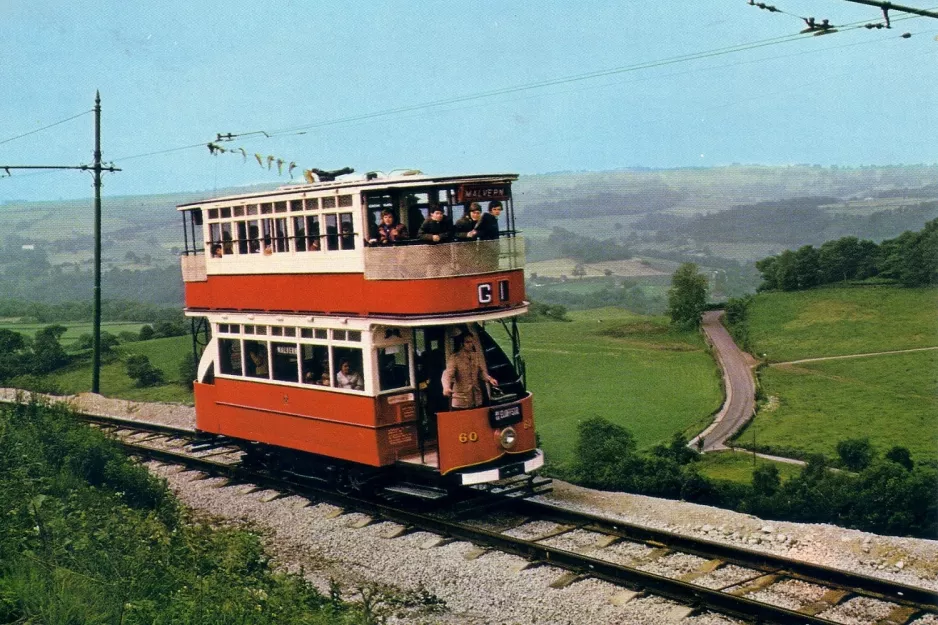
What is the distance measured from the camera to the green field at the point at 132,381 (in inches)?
1066

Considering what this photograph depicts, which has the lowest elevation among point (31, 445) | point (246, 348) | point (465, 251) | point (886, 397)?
point (886, 397)

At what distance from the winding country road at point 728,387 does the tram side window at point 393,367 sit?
8073 millimetres

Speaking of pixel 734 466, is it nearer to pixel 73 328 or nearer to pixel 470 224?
pixel 470 224

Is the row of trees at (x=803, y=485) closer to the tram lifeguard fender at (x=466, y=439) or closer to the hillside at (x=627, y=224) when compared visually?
the tram lifeguard fender at (x=466, y=439)

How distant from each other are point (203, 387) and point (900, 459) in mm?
11198

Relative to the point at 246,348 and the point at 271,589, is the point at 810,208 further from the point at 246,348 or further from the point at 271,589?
the point at 271,589

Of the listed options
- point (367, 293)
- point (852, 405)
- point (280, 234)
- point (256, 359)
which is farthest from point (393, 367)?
point (852, 405)

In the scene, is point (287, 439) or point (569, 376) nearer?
point (287, 439)

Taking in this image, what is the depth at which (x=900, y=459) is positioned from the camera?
50.6 feet

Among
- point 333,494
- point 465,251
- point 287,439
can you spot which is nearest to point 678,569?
point 465,251

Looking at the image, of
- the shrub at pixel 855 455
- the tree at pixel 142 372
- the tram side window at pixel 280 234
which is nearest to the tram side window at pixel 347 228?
the tram side window at pixel 280 234

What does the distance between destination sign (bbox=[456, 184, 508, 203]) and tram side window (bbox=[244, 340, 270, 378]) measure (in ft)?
14.8

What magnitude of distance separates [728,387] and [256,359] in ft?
49.0

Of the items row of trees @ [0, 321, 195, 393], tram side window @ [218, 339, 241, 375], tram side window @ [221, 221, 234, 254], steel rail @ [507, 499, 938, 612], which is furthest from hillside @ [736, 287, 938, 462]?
row of trees @ [0, 321, 195, 393]
